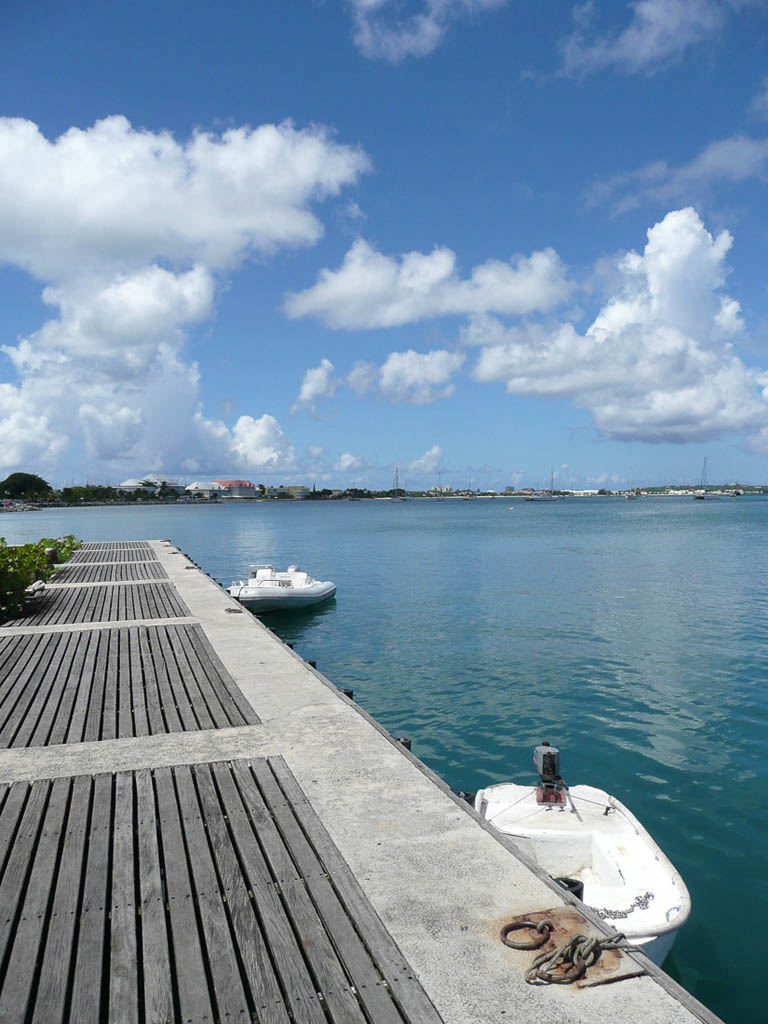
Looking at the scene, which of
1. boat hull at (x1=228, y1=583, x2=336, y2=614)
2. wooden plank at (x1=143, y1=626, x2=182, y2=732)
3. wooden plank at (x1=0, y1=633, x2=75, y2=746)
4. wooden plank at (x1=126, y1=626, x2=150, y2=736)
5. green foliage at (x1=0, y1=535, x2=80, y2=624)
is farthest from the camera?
boat hull at (x1=228, y1=583, x2=336, y2=614)

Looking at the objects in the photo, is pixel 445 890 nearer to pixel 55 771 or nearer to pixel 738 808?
pixel 55 771

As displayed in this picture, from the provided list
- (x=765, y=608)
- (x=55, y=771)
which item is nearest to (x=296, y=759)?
(x=55, y=771)

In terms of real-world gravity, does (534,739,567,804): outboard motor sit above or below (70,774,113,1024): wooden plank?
below

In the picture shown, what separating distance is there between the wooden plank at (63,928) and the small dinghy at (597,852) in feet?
12.1

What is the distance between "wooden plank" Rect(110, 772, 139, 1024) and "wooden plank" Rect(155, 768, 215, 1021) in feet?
0.71

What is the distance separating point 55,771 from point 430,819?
351 cm

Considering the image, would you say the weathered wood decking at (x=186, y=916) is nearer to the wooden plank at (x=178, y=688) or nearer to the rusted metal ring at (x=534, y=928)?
the rusted metal ring at (x=534, y=928)

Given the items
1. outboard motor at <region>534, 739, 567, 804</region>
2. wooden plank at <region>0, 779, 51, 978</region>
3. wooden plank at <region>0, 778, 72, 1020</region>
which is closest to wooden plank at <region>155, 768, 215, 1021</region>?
wooden plank at <region>0, 778, 72, 1020</region>

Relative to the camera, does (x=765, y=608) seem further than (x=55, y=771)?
Yes

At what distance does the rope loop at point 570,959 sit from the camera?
3.68m

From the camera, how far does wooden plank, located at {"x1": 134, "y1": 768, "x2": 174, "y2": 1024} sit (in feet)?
11.4

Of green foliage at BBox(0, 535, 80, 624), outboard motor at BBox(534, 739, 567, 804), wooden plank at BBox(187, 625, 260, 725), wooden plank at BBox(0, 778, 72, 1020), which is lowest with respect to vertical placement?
outboard motor at BBox(534, 739, 567, 804)

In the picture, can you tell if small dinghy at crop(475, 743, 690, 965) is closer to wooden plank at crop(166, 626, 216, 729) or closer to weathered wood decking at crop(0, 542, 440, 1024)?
weathered wood decking at crop(0, 542, 440, 1024)

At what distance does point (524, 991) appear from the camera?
3576 millimetres
